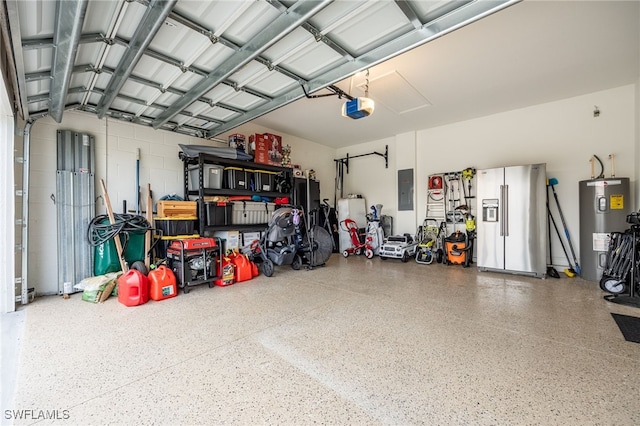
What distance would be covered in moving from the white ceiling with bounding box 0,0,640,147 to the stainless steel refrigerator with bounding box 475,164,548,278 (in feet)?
4.62

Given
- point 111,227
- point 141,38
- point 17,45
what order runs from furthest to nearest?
point 111,227 < point 141,38 < point 17,45

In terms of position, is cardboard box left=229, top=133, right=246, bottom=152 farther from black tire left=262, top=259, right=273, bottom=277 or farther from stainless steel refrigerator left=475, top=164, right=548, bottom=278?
stainless steel refrigerator left=475, top=164, right=548, bottom=278

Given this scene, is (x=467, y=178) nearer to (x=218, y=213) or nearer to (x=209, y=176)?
(x=218, y=213)

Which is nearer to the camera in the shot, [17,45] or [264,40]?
[17,45]

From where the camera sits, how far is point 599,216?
13.6 feet

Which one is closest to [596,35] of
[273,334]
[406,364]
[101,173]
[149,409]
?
[406,364]

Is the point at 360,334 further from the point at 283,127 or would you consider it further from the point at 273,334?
the point at 283,127

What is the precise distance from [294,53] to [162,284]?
3123 mm

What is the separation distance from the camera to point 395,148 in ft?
23.4

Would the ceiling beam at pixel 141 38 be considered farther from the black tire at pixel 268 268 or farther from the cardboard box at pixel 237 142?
the black tire at pixel 268 268

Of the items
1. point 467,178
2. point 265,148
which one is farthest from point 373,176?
point 265,148

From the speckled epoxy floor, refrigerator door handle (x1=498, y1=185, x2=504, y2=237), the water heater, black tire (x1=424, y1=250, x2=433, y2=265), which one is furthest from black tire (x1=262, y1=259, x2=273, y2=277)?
the water heater

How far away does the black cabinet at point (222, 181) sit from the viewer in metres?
4.46

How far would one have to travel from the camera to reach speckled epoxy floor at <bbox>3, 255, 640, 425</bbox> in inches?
58.0
